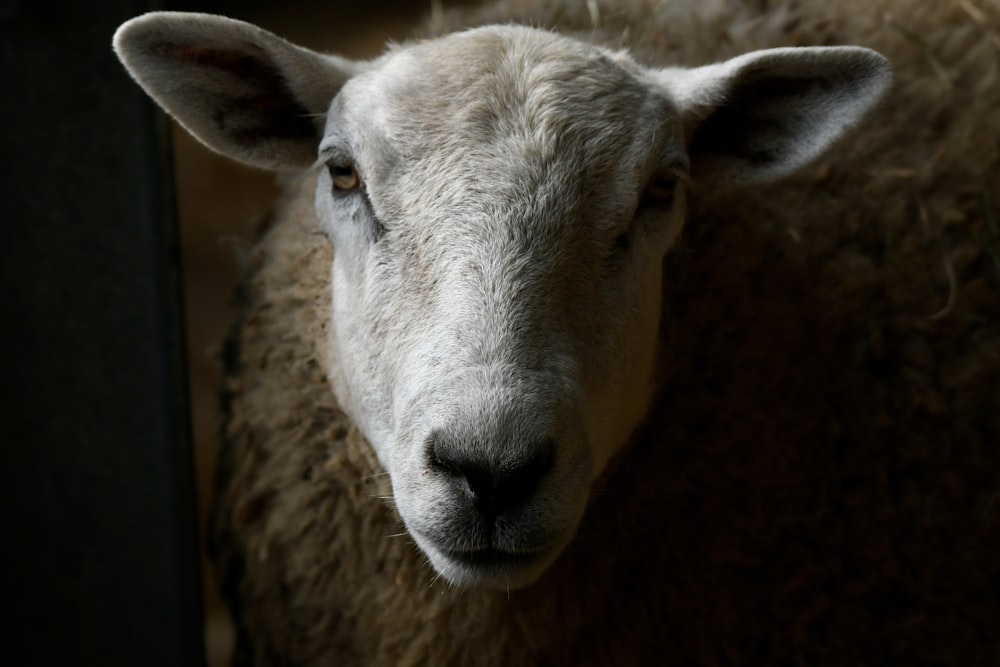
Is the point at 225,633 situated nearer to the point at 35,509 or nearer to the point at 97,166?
the point at 35,509

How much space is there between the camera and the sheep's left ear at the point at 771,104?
2.31 metres

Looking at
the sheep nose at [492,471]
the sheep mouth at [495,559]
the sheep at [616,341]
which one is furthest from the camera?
the sheep at [616,341]

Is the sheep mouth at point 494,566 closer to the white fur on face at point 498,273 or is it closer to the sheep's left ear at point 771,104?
the white fur on face at point 498,273

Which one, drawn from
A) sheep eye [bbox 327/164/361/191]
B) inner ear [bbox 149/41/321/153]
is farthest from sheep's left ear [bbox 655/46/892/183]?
inner ear [bbox 149/41/321/153]

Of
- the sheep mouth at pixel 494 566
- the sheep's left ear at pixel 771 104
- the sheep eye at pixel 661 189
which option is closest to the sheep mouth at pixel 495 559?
the sheep mouth at pixel 494 566

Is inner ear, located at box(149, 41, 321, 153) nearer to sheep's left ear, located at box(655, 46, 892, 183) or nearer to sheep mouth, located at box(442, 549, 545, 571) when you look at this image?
sheep's left ear, located at box(655, 46, 892, 183)

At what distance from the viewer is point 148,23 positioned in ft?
7.26

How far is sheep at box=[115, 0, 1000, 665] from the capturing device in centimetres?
194

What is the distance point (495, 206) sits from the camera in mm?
1976

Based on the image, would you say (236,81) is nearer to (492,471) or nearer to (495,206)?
(495,206)

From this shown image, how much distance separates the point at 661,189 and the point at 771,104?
1.52 ft

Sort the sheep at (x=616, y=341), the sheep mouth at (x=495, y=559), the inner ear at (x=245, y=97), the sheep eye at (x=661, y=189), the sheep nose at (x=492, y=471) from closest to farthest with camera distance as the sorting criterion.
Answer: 1. the sheep nose at (x=492, y=471)
2. the sheep mouth at (x=495, y=559)
3. the sheep at (x=616, y=341)
4. the sheep eye at (x=661, y=189)
5. the inner ear at (x=245, y=97)

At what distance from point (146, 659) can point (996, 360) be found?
2.69 meters

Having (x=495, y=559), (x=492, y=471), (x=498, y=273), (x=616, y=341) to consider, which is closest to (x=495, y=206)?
(x=498, y=273)
